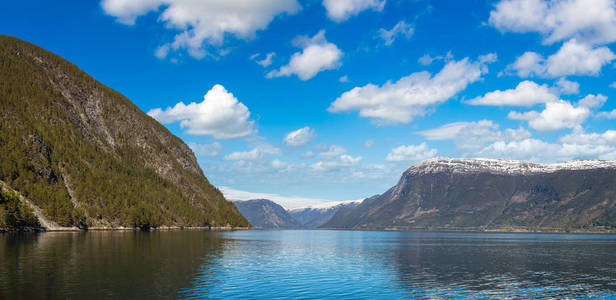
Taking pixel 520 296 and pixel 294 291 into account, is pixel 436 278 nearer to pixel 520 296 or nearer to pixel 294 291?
pixel 520 296

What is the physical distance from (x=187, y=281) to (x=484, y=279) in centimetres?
4621

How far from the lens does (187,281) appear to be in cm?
6350

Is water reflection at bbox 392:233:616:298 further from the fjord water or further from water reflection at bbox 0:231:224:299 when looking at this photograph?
water reflection at bbox 0:231:224:299

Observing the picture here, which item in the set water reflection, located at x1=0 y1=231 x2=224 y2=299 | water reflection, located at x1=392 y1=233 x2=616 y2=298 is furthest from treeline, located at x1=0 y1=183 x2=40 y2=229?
water reflection, located at x1=392 y1=233 x2=616 y2=298

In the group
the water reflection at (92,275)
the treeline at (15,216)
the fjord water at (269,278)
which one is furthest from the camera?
the treeline at (15,216)

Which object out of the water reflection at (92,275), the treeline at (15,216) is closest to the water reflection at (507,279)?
the water reflection at (92,275)

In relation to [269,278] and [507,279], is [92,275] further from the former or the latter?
[507,279]

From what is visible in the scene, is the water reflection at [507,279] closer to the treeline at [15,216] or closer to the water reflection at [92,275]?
the water reflection at [92,275]

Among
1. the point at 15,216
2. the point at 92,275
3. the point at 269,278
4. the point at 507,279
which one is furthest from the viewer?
the point at 15,216

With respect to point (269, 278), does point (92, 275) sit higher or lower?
higher

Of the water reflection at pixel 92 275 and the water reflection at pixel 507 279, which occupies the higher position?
the water reflection at pixel 92 275

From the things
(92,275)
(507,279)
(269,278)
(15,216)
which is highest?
(15,216)

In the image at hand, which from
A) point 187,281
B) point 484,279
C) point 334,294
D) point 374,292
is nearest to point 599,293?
point 484,279

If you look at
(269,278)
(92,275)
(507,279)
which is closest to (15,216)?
(92,275)
